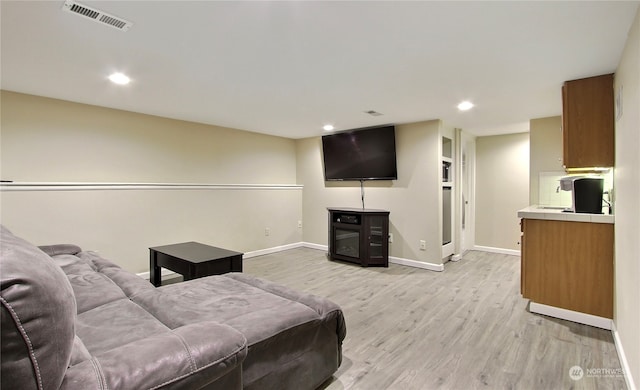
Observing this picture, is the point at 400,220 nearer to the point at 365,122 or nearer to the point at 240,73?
the point at 365,122

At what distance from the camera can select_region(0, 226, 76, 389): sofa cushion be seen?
2.33 feet

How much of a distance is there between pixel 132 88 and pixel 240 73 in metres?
1.19

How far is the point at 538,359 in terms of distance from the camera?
2.13m

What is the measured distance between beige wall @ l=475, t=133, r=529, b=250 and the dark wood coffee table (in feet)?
14.7

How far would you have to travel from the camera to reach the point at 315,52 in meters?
2.19

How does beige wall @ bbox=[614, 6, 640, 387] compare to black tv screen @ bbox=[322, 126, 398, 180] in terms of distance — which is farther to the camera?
black tv screen @ bbox=[322, 126, 398, 180]

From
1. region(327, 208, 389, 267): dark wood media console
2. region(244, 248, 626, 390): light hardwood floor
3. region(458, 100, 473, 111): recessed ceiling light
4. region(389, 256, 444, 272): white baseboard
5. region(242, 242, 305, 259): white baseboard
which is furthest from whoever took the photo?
region(242, 242, 305, 259): white baseboard

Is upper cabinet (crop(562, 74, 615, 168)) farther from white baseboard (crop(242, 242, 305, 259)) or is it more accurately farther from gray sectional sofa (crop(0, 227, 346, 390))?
white baseboard (crop(242, 242, 305, 259))

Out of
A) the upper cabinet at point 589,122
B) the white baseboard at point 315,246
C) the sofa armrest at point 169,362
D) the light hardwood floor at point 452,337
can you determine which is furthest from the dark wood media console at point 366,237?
the sofa armrest at point 169,362

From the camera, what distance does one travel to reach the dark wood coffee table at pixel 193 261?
2.85 meters

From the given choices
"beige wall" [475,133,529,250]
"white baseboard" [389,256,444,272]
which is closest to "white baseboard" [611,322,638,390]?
"white baseboard" [389,256,444,272]

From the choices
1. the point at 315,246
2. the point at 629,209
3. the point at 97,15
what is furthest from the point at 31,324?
the point at 315,246

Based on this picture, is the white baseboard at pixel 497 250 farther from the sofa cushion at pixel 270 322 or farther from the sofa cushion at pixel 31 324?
the sofa cushion at pixel 31 324

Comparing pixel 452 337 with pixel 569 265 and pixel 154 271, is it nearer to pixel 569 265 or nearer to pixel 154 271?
pixel 569 265
